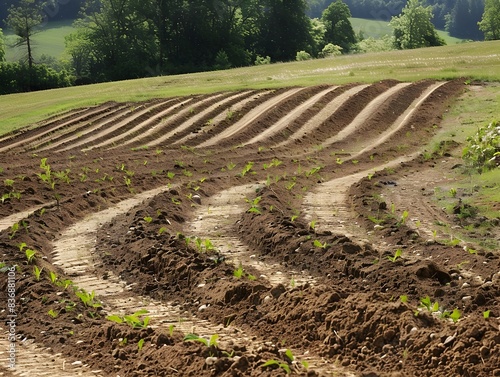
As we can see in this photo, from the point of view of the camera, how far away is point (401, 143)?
24.0 m

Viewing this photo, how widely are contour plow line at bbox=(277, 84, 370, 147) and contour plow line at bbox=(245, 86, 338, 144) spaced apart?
57 cm

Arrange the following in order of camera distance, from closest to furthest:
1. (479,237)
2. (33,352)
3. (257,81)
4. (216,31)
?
(33,352), (479,237), (257,81), (216,31)

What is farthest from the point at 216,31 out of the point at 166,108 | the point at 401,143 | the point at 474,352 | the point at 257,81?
the point at 474,352

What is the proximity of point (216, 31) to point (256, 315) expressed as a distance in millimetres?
69792

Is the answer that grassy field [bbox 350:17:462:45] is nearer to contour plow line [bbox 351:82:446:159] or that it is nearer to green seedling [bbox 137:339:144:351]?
contour plow line [bbox 351:82:446:159]

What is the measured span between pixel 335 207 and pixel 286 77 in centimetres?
2395

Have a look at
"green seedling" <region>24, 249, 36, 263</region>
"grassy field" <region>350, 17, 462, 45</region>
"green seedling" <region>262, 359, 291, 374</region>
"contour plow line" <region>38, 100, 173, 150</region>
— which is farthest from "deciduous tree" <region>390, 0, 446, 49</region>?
"green seedling" <region>262, 359, 291, 374</region>

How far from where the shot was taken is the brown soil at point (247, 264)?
762cm

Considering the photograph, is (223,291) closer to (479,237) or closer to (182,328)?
(182,328)

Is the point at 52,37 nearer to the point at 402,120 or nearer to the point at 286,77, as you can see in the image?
the point at 286,77

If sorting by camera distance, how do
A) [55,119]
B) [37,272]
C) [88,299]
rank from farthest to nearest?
1. [55,119]
2. [37,272]
3. [88,299]

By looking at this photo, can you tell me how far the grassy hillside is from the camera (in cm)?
3384

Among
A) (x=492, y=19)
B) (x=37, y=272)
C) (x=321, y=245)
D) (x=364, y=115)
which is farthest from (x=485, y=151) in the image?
(x=492, y=19)

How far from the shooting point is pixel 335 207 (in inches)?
596
